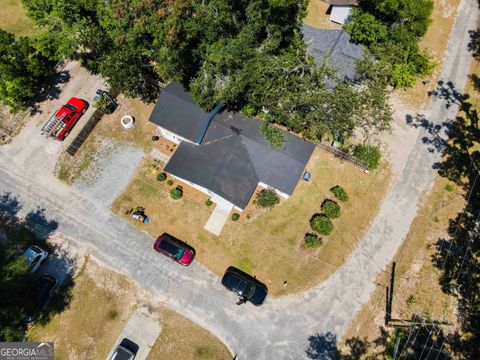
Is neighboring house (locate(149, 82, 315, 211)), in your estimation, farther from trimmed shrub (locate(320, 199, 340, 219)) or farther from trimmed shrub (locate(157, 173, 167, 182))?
trimmed shrub (locate(320, 199, 340, 219))

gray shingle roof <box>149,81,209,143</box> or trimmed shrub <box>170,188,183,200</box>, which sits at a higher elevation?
gray shingle roof <box>149,81,209,143</box>

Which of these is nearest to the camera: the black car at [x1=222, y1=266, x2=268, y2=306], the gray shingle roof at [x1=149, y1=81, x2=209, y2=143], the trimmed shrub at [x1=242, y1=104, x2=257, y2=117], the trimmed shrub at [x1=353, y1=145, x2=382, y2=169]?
the black car at [x1=222, y1=266, x2=268, y2=306]

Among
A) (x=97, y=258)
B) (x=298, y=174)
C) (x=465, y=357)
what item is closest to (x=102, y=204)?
(x=97, y=258)

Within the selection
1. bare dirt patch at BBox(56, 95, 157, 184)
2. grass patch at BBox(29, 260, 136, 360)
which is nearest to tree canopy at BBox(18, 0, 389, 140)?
bare dirt patch at BBox(56, 95, 157, 184)

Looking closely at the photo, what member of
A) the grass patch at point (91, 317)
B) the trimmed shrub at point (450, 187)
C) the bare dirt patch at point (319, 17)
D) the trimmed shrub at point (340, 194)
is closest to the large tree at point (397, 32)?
the bare dirt patch at point (319, 17)

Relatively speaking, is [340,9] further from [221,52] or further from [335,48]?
[221,52]

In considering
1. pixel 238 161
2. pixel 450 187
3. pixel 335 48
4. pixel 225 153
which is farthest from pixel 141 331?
pixel 335 48

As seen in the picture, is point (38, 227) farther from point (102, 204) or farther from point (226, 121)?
point (226, 121)
